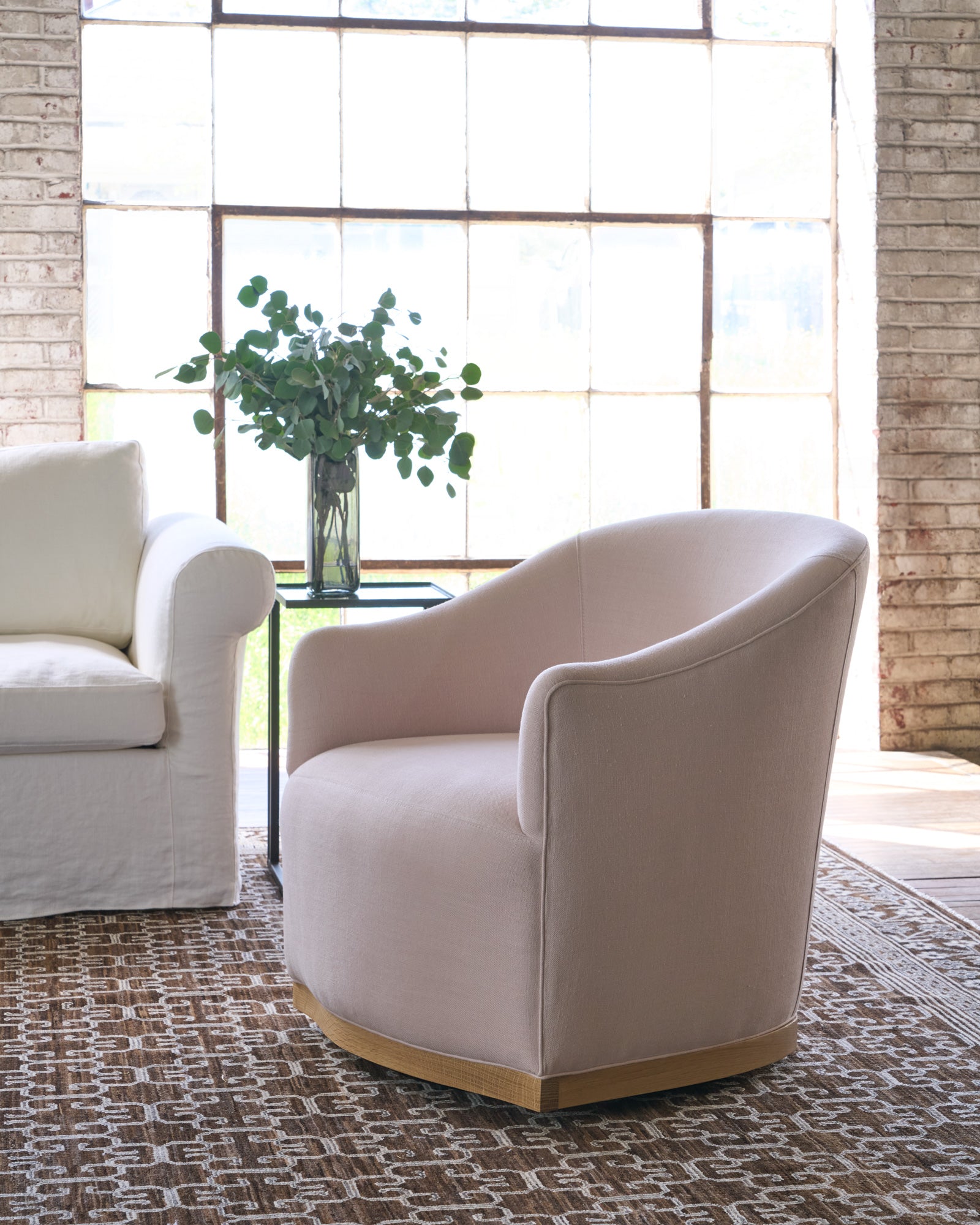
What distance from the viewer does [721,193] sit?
4203 mm

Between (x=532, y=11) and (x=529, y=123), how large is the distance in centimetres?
33

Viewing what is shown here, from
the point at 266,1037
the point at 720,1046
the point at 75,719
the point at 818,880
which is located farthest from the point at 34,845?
the point at 818,880

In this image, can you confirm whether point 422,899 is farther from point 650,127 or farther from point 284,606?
point 650,127

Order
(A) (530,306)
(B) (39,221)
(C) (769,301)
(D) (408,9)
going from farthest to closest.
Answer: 1. (C) (769,301)
2. (A) (530,306)
3. (D) (408,9)
4. (B) (39,221)

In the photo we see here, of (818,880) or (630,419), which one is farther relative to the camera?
(630,419)

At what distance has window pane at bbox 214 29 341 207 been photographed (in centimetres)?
397

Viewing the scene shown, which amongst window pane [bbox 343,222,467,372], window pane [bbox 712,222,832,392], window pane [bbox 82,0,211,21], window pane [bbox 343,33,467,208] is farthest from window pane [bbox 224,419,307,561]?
window pane [bbox 712,222,832,392]

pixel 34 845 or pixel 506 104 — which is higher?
pixel 506 104

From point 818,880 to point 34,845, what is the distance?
5.02ft

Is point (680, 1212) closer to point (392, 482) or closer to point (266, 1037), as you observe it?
point (266, 1037)

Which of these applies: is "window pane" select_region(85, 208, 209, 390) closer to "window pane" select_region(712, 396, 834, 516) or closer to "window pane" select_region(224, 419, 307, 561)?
"window pane" select_region(224, 419, 307, 561)

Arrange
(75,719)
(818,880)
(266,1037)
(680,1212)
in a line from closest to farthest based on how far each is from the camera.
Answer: (680,1212) → (266,1037) → (75,719) → (818,880)

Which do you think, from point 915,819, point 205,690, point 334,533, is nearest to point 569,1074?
point 205,690

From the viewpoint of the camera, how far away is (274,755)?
2.82 metres
